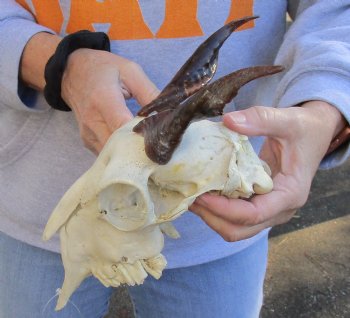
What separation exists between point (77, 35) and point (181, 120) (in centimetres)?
36

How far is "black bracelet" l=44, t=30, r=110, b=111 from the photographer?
36.4 inches

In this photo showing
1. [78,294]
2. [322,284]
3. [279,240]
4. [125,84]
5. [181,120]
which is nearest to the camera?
[181,120]

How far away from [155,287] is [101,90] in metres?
0.57

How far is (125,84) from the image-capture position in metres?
0.91

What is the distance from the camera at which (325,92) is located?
879 millimetres

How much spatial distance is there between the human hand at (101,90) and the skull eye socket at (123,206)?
0.12 meters

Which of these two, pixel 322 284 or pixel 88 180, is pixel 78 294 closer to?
pixel 88 180

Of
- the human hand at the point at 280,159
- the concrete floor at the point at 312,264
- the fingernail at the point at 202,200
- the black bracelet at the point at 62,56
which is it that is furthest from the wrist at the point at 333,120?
the concrete floor at the point at 312,264

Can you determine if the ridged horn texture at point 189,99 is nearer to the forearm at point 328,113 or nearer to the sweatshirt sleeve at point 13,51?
the forearm at point 328,113

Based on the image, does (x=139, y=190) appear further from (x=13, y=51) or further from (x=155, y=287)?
(x=155, y=287)

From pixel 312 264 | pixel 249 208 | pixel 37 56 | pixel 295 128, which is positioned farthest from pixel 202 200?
pixel 312 264

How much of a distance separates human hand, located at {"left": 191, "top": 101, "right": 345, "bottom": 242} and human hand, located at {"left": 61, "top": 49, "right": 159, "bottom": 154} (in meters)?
0.17

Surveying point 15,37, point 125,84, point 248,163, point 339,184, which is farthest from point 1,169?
point 339,184

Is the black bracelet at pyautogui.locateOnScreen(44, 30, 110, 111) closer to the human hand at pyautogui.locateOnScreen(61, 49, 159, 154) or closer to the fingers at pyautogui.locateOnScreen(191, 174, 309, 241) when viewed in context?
the human hand at pyautogui.locateOnScreen(61, 49, 159, 154)
